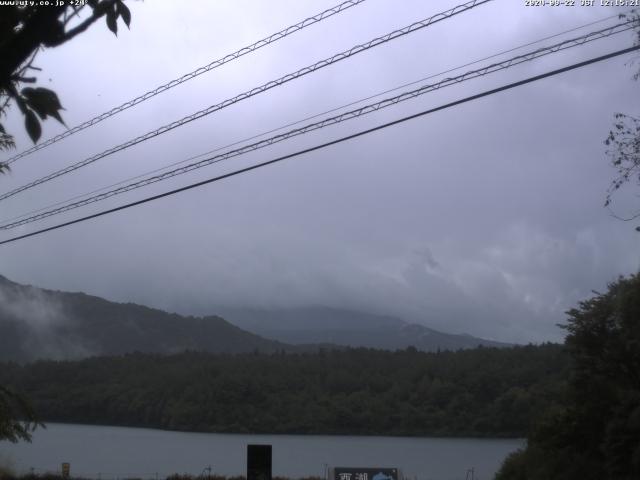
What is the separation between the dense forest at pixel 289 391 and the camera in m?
49.3

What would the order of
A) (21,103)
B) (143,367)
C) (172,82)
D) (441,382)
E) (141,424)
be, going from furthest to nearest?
1. (143,367)
2. (141,424)
3. (441,382)
4. (172,82)
5. (21,103)

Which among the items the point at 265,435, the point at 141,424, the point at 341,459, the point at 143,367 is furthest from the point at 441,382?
the point at 143,367

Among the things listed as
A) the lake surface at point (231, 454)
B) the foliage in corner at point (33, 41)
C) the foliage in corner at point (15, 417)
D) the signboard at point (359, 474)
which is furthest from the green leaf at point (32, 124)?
the lake surface at point (231, 454)

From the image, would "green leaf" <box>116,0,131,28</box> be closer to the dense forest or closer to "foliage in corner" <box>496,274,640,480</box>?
"foliage in corner" <box>496,274,640,480</box>

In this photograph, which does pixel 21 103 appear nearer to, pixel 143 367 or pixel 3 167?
pixel 3 167

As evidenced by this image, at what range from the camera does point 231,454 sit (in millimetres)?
51562

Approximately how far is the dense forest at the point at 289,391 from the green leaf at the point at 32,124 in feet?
131

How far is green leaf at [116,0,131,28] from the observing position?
4168 mm

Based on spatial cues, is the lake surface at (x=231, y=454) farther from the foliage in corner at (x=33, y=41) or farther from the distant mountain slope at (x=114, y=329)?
the distant mountain slope at (x=114, y=329)

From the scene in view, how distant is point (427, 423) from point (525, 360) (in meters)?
14.9

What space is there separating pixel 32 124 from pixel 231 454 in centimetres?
5009

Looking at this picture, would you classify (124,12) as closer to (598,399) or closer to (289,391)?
(598,399)

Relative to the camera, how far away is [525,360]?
41.3 meters

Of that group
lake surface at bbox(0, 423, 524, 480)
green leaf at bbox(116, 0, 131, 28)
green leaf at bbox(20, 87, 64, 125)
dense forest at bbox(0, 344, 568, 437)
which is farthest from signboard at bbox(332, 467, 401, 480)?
dense forest at bbox(0, 344, 568, 437)
